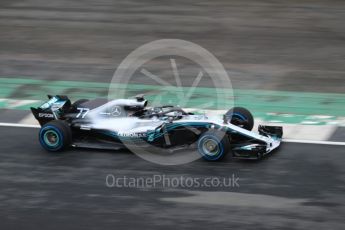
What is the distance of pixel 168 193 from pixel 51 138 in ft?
9.14

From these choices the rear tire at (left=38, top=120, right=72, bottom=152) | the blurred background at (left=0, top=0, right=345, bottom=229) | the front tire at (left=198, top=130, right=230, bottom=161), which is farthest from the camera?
the rear tire at (left=38, top=120, right=72, bottom=152)

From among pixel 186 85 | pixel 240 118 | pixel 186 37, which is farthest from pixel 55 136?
pixel 186 37

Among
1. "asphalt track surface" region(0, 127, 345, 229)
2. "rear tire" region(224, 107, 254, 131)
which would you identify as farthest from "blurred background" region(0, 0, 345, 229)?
"rear tire" region(224, 107, 254, 131)

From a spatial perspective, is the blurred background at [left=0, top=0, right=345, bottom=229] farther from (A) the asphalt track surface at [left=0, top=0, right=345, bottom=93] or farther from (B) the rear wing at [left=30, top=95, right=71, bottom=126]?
(B) the rear wing at [left=30, top=95, right=71, bottom=126]

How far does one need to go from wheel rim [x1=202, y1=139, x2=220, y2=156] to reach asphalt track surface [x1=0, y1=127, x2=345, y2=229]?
21 cm

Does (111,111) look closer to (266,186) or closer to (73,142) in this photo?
(73,142)

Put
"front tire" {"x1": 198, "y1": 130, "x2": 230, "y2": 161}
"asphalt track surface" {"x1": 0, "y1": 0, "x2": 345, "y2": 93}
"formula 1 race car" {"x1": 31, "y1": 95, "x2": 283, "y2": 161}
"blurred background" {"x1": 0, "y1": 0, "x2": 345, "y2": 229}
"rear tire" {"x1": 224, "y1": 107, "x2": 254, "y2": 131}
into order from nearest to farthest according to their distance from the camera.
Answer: "blurred background" {"x1": 0, "y1": 0, "x2": 345, "y2": 229} < "front tire" {"x1": 198, "y1": 130, "x2": 230, "y2": 161} < "formula 1 race car" {"x1": 31, "y1": 95, "x2": 283, "y2": 161} < "rear tire" {"x1": 224, "y1": 107, "x2": 254, "y2": 131} < "asphalt track surface" {"x1": 0, "y1": 0, "x2": 345, "y2": 93}

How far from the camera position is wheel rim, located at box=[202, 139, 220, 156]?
11.9 meters

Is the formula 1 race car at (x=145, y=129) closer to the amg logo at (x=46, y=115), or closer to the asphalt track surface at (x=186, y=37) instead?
the amg logo at (x=46, y=115)

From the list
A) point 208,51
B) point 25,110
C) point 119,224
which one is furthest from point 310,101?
point 119,224

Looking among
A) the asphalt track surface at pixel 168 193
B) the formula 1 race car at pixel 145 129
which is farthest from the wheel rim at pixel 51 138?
the asphalt track surface at pixel 168 193

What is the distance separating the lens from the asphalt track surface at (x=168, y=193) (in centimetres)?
1001

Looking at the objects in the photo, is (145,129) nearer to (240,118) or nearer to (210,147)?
(210,147)

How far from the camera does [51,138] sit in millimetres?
12680
